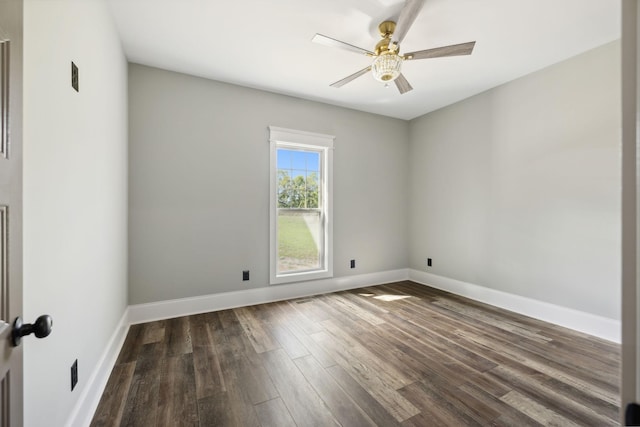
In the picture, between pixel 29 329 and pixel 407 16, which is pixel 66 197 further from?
pixel 407 16

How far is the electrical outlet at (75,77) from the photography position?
1.36 metres

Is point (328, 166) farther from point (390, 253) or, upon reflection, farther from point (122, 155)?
point (122, 155)

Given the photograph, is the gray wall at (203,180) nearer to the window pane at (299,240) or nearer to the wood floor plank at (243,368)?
the window pane at (299,240)

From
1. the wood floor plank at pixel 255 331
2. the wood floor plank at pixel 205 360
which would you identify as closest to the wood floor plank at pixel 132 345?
the wood floor plank at pixel 205 360

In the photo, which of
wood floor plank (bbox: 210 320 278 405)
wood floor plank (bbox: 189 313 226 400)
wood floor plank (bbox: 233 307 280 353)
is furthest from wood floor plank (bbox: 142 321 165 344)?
wood floor plank (bbox: 233 307 280 353)

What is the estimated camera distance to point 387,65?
2.14 metres

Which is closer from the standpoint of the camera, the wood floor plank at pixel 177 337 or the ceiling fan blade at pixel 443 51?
the ceiling fan blade at pixel 443 51

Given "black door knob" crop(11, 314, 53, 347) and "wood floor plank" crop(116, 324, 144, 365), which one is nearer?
"black door knob" crop(11, 314, 53, 347)

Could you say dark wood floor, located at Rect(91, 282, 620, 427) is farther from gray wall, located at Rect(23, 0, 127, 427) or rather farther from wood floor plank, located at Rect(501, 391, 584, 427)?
gray wall, located at Rect(23, 0, 127, 427)

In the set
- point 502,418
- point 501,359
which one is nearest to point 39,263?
point 502,418

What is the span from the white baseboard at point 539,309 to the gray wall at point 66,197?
13.3 ft

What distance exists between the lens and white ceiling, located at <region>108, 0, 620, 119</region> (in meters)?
2.04

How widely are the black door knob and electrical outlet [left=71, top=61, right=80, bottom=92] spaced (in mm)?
1266

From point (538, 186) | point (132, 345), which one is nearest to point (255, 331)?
point (132, 345)
